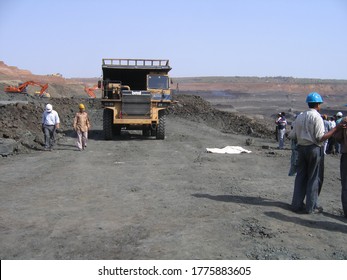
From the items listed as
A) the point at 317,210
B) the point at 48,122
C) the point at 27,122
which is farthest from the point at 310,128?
the point at 27,122

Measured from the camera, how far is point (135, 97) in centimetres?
1755

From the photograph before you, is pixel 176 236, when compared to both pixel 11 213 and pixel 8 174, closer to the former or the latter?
pixel 11 213

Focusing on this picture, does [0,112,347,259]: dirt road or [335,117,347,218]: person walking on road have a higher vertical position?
[335,117,347,218]: person walking on road

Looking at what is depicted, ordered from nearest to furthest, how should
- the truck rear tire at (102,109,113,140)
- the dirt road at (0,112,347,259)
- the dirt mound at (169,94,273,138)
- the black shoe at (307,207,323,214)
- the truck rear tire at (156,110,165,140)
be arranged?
1. the dirt road at (0,112,347,259)
2. the black shoe at (307,207,323,214)
3. the truck rear tire at (102,109,113,140)
4. the truck rear tire at (156,110,165,140)
5. the dirt mound at (169,94,273,138)

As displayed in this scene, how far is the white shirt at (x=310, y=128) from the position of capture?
668 cm

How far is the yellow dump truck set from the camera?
17.6 metres

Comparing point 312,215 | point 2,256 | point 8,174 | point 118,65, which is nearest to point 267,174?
point 312,215

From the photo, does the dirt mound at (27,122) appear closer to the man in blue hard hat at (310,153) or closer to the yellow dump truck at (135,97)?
the yellow dump truck at (135,97)

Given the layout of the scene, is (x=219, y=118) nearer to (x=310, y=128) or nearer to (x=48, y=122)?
(x=48, y=122)

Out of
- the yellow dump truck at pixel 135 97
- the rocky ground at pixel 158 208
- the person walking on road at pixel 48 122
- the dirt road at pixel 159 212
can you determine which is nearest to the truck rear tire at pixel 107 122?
the yellow dump truck at pixel 135 97

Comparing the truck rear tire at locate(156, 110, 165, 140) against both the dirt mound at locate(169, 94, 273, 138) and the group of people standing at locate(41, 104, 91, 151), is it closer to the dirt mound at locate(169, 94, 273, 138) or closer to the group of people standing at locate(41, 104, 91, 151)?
the group of people standing at locate(41, 104, 91, 151)

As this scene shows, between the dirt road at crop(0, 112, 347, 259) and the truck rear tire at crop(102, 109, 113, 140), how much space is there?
532 centimetres

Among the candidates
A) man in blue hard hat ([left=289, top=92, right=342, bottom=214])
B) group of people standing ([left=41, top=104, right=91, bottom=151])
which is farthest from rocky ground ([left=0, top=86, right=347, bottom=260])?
group of people standing ([left=41, top=104, right=91, bottom=151])

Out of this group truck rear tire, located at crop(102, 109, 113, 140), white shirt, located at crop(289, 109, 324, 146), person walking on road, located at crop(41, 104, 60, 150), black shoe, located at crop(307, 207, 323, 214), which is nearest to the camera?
white shirt, located at crop(289, 109, 324, 146)
